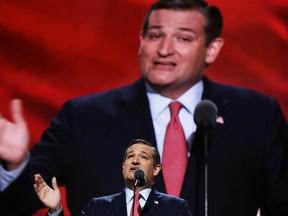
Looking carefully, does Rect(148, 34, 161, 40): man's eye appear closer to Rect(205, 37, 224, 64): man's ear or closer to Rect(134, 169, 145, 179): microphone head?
Rect(205, 37, 224, 64): man's ear

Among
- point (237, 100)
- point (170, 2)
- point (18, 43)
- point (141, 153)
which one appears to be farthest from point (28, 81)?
point (141, 153)

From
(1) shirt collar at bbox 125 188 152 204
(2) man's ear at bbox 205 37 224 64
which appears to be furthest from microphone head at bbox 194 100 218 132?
(2) man's ear at bbox 205 37 224 64

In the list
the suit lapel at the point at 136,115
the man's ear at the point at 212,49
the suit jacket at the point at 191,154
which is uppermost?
the man's ear at the point at 212,49

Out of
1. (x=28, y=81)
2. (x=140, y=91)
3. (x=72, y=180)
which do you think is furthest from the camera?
(x=28, y=81)

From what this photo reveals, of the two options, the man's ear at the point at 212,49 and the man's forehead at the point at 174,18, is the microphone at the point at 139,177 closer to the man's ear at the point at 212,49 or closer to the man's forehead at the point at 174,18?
the man's forehead at the point at 174,18

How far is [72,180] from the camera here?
4.46 feet

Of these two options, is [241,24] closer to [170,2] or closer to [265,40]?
[265,40]

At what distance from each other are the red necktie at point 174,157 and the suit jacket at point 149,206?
18cm

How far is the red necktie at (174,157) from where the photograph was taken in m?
1.21

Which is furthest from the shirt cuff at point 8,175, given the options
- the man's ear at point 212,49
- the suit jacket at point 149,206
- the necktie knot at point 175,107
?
the man's ear at point 212,49

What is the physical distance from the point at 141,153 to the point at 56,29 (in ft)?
3.87

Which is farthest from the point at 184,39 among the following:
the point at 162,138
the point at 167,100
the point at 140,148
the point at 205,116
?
the point at 140,148

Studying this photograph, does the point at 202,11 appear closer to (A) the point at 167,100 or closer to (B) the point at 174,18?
(B) the point at 174,18

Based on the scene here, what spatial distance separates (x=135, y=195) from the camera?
3.23 ft
